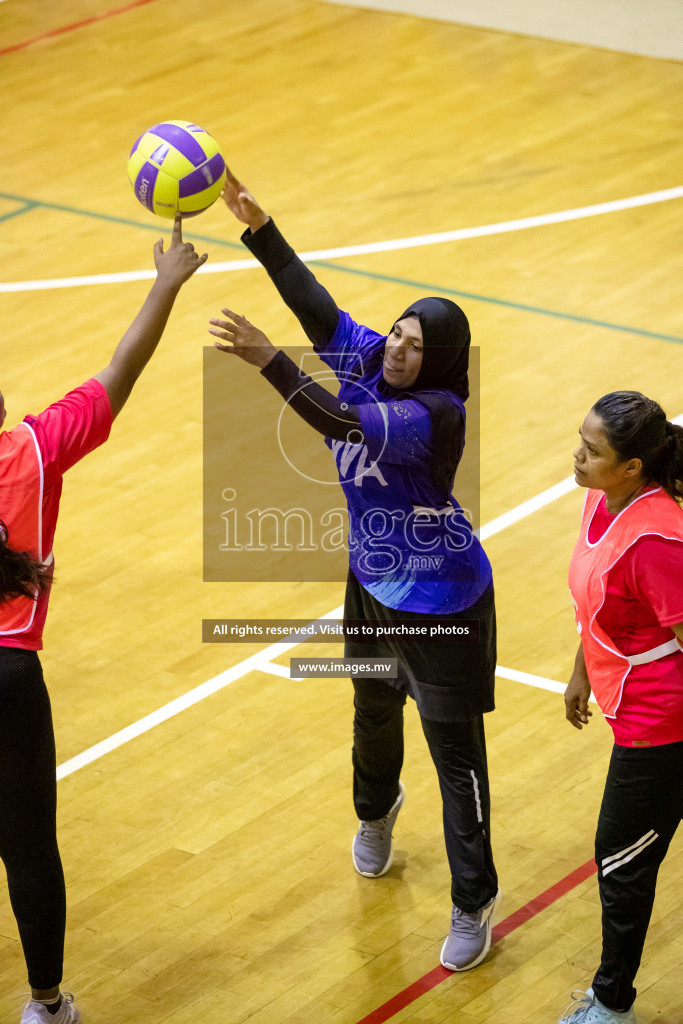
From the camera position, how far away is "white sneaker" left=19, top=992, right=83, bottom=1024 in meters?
4.62

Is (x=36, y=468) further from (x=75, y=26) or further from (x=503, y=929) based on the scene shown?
(x=75, y=26)

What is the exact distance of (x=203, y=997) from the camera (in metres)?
4.87

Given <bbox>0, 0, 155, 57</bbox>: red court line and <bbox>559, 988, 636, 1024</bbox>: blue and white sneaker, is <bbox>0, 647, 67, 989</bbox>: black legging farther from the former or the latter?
<bbox>0, 0, 155, 57</bbox>: red court line

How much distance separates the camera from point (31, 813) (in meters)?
4.34

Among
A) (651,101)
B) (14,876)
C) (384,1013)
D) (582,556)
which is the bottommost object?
(651,101)

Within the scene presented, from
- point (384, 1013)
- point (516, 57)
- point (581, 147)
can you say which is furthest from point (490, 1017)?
point (516, 57)

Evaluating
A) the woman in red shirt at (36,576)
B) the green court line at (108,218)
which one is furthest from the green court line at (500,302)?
the woman in red shirt at (36,576)

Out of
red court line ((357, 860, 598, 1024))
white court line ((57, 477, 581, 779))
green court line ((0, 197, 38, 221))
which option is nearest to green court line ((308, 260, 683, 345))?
green court line ((0, 197, 38, 221))

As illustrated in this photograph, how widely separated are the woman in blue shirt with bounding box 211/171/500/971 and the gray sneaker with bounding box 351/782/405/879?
0.49 meters

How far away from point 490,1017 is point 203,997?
2.95 ft

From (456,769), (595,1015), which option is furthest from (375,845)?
(595,1015)

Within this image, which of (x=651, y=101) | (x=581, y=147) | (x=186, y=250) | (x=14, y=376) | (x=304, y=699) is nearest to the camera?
(x=186, y=250)

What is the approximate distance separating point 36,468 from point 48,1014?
1697 mm

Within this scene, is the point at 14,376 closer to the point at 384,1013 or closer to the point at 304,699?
the point at 304,699
